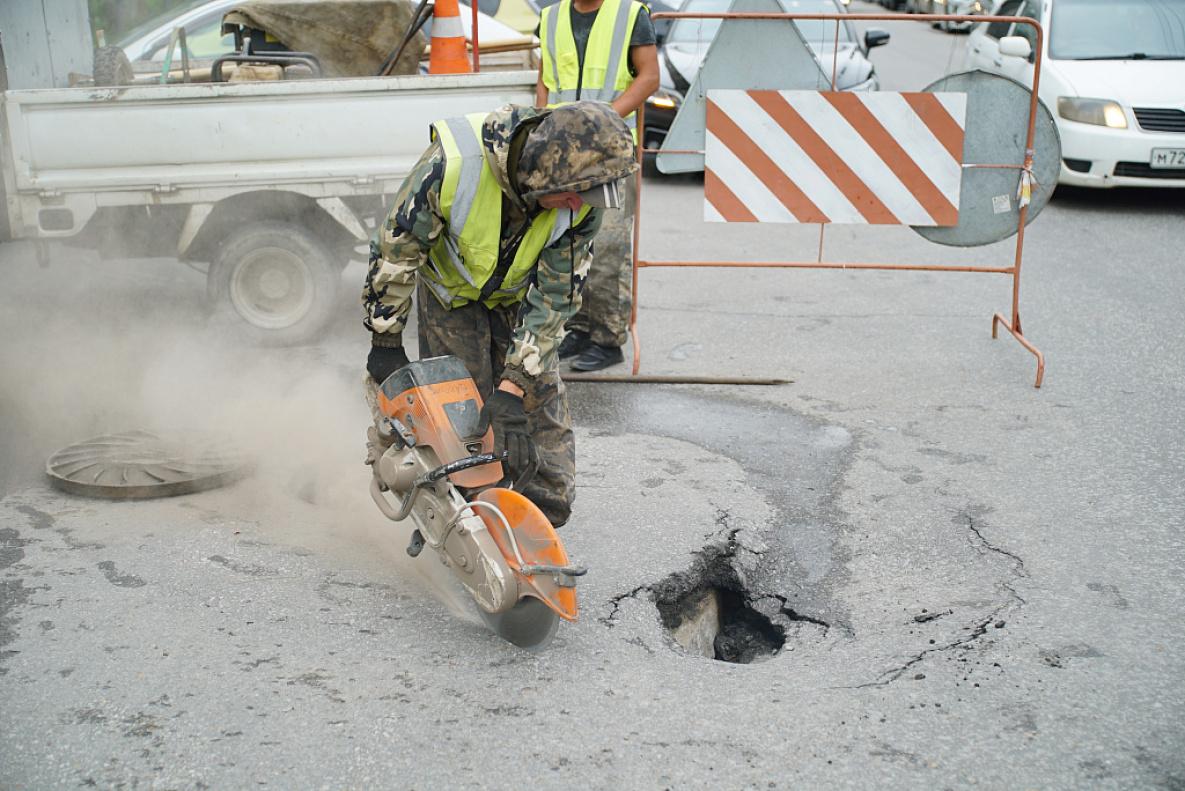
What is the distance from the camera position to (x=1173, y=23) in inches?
354

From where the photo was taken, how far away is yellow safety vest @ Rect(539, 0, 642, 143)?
4.80 metres

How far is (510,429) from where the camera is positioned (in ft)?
9.07

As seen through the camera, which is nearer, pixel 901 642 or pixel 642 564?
pixel 901 642

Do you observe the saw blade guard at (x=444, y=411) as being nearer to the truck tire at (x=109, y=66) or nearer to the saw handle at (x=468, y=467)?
Result: the saw handle at (x=468, y=467)

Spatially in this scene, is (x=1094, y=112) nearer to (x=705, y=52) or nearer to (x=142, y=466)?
(x=705, y=52)

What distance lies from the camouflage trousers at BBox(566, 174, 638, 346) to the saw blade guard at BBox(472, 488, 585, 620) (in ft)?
8.73

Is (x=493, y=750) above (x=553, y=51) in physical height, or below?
below

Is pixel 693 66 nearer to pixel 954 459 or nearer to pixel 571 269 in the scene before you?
pixel 954 459

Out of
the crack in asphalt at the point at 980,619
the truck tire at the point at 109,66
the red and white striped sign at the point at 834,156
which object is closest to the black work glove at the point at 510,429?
the crack in asphalt at the point at 980,619

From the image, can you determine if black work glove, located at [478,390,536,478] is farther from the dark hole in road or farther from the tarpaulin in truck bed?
the tarpaulin in truck bed

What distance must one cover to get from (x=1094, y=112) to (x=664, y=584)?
284 inches

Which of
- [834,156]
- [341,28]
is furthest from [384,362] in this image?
[341,28]

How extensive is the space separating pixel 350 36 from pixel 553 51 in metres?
2.22

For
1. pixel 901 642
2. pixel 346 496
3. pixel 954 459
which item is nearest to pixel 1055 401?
pixel 954 459
